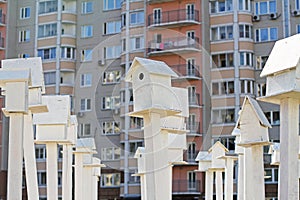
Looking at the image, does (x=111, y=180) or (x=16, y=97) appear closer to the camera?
(x=16, y=97)

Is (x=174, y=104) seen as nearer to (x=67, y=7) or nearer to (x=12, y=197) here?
(x=12, y=197)

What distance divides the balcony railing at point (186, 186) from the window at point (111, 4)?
2053cm

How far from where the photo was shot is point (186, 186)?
197 feet

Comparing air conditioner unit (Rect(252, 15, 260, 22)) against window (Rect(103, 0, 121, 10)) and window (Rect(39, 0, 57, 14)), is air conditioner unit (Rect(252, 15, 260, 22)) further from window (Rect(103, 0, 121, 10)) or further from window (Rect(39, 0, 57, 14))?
window (Rect(39, 0, 57, 14))

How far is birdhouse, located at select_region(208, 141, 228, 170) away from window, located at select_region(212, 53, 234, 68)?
42.8 meters

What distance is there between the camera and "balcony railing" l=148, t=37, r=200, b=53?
6025 cm

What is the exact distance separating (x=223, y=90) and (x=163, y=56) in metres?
6.82

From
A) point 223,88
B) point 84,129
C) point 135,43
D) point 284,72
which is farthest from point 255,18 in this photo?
point 284,72

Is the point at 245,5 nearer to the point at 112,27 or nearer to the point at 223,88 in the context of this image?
the point at 223,88

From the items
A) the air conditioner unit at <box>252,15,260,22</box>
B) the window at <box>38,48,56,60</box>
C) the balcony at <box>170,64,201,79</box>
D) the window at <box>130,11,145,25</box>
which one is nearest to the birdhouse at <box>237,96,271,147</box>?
the balcony at <box>170,64,201,79</box>

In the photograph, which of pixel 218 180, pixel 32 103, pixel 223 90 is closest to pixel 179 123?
pixel 32 103

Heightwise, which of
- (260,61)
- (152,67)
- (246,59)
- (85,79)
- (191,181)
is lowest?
(191,181)

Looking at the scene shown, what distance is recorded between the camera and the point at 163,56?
62375 mm

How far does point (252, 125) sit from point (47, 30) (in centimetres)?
6160
